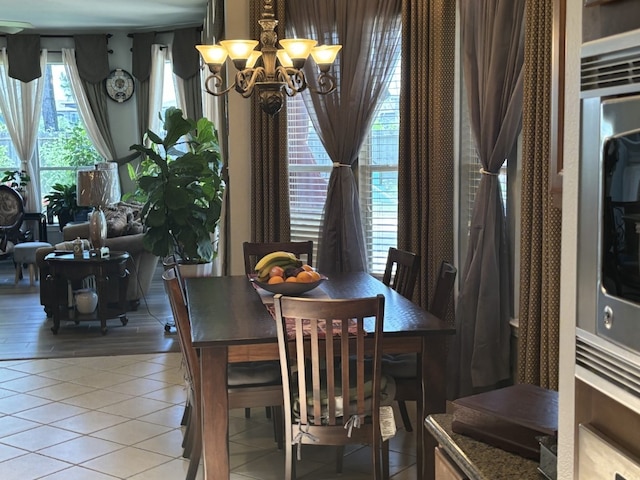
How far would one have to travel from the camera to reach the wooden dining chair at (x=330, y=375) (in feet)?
9.19

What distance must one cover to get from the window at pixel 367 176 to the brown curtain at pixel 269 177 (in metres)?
0.15

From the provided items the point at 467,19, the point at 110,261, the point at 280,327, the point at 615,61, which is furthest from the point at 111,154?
the point at 615,61

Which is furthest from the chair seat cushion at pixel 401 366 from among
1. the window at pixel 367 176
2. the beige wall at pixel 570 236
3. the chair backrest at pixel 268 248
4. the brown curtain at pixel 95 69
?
the brown curtain at pixel 95 69

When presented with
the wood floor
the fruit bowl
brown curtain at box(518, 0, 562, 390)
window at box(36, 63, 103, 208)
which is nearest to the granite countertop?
brown curtain at box(518, 0, 562, 390)

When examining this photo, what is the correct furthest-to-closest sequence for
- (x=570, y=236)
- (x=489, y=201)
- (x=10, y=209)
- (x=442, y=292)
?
(x=10, y=209)
(x=489, y=201)
(x=442, y=292)
(x=570, y=236)

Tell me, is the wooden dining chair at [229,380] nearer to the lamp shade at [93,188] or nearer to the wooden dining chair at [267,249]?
the wooden dining chair at [267,249]

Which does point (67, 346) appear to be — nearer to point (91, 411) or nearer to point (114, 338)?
point (114, 338)

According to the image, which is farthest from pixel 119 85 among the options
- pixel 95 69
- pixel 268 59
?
pixel 268 59

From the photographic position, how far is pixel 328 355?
284 cm

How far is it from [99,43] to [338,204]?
6.38m

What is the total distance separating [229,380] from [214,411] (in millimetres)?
262

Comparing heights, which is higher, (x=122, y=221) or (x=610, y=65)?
(x=610, y=65)

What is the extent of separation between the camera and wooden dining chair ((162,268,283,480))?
325 centimetres

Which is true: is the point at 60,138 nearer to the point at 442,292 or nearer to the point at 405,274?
the point at 405,274
